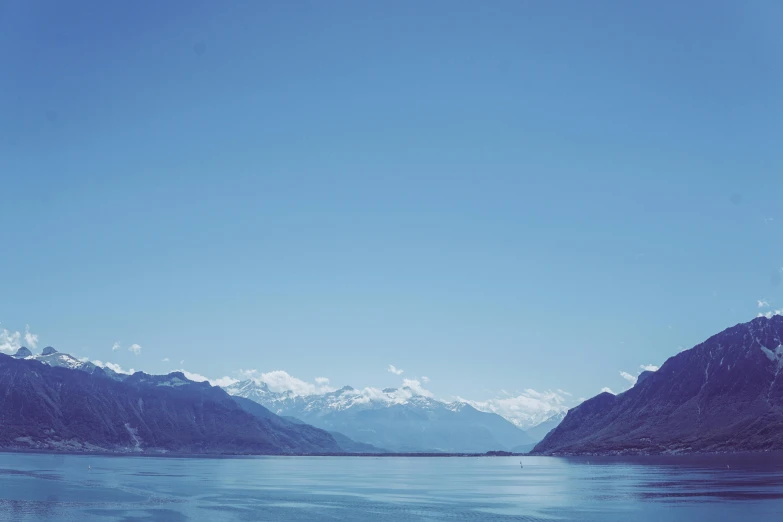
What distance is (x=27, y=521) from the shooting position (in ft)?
315

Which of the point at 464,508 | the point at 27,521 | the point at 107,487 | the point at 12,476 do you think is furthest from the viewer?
the point at 12,476

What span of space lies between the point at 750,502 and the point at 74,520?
360 feet

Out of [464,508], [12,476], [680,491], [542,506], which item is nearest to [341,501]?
[464,508]

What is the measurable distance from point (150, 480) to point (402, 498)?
3295 inches

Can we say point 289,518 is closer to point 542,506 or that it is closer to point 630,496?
point 542,506

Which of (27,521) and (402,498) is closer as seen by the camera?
(27,521)

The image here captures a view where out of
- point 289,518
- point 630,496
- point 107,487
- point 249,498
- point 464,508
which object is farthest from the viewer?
point 107,487

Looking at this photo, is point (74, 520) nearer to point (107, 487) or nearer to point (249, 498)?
point (249, 498)

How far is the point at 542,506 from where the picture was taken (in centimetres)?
12606

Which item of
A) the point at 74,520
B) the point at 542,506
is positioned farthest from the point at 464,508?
the point at 74,520

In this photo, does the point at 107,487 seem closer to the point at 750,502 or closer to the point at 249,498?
the point at 249,498

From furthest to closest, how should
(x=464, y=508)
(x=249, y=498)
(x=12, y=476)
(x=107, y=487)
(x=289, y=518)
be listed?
(x=12, y=476)
(x=107, y=487)
(x=249, y=498)
(x=464, y=508)
(x=289, y=518)

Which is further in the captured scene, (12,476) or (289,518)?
(12,476)

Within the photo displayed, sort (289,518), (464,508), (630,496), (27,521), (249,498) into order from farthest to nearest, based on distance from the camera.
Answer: (249,498), (630,496), (464,508), (289,518), (27,521)
